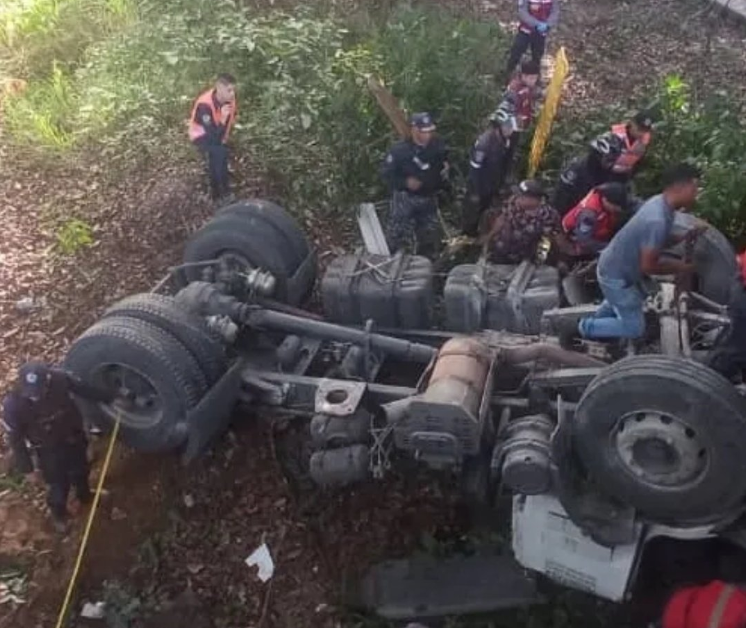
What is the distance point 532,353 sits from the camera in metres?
5.72

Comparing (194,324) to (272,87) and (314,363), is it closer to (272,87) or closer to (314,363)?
(314,363)

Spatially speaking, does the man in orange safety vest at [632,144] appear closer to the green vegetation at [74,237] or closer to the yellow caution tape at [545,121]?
the yellow caution tape at [545,121]

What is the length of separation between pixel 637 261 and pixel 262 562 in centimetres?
296

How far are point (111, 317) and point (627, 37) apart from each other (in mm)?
8024

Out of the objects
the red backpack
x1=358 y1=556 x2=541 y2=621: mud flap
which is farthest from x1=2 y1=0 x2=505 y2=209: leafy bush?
the red backpack

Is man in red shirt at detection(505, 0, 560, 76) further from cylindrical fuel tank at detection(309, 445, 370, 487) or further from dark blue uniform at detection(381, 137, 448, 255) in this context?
cylindrical fuel tank at detection(309, 445, 370, 487)

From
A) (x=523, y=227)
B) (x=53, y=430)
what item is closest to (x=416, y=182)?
(x=523, y=227)

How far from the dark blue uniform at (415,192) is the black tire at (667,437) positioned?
3.52m

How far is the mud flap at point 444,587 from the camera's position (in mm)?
5930

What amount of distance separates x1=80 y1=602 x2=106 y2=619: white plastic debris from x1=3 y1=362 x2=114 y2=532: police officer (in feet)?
2.35

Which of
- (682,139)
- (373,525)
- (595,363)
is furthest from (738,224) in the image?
(373,525)

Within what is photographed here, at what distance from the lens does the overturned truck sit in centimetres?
478

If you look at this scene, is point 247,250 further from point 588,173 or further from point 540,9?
point 540,9

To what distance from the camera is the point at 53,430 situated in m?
6.01
